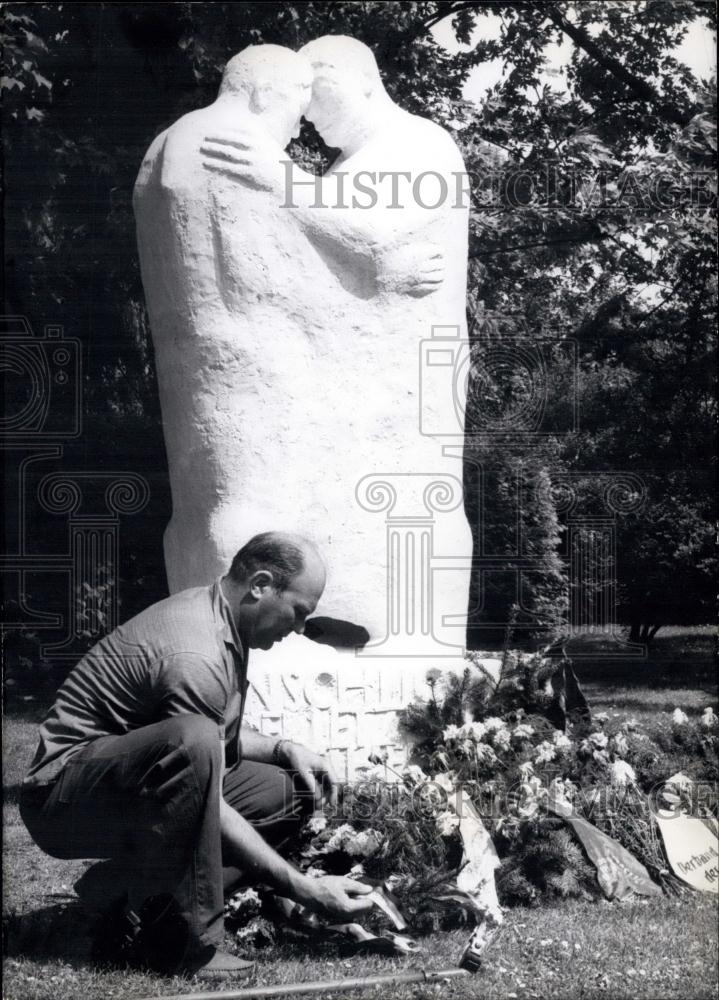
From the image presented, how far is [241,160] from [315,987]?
2588mm

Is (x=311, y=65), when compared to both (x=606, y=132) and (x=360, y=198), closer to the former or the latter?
(x=360, y=198)

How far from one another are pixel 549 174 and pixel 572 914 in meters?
3.51

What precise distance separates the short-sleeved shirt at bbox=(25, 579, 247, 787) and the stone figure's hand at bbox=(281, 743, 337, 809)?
28 cm

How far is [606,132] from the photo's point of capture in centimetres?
611

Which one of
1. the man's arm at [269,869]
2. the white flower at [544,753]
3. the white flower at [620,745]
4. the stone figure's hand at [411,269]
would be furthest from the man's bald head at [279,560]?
the white flower at [620,745]

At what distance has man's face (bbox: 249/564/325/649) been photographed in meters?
3.85

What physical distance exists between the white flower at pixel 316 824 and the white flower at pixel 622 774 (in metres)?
1.00

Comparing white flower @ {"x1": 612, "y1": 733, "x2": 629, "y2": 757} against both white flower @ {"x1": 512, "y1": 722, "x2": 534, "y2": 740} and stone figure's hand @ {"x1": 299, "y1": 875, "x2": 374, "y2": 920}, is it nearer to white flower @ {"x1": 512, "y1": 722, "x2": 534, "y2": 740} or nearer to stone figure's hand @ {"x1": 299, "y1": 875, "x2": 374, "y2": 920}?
white flower @ {"x1": 512, "y1": 722, "x2": 534, "y2": 740}

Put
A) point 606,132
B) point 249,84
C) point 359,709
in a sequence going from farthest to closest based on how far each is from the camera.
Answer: point 606,132, point 249,84, point 359,709

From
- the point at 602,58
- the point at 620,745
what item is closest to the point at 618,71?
the point at 602,58

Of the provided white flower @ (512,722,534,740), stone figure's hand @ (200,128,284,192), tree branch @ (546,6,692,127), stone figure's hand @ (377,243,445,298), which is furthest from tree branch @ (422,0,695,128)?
white flower @ (512,722,534,740)

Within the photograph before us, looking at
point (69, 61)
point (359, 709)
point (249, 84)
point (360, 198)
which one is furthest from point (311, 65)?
point (359, 709)

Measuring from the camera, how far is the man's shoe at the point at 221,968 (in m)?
3.70

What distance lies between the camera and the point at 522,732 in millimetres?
4410
